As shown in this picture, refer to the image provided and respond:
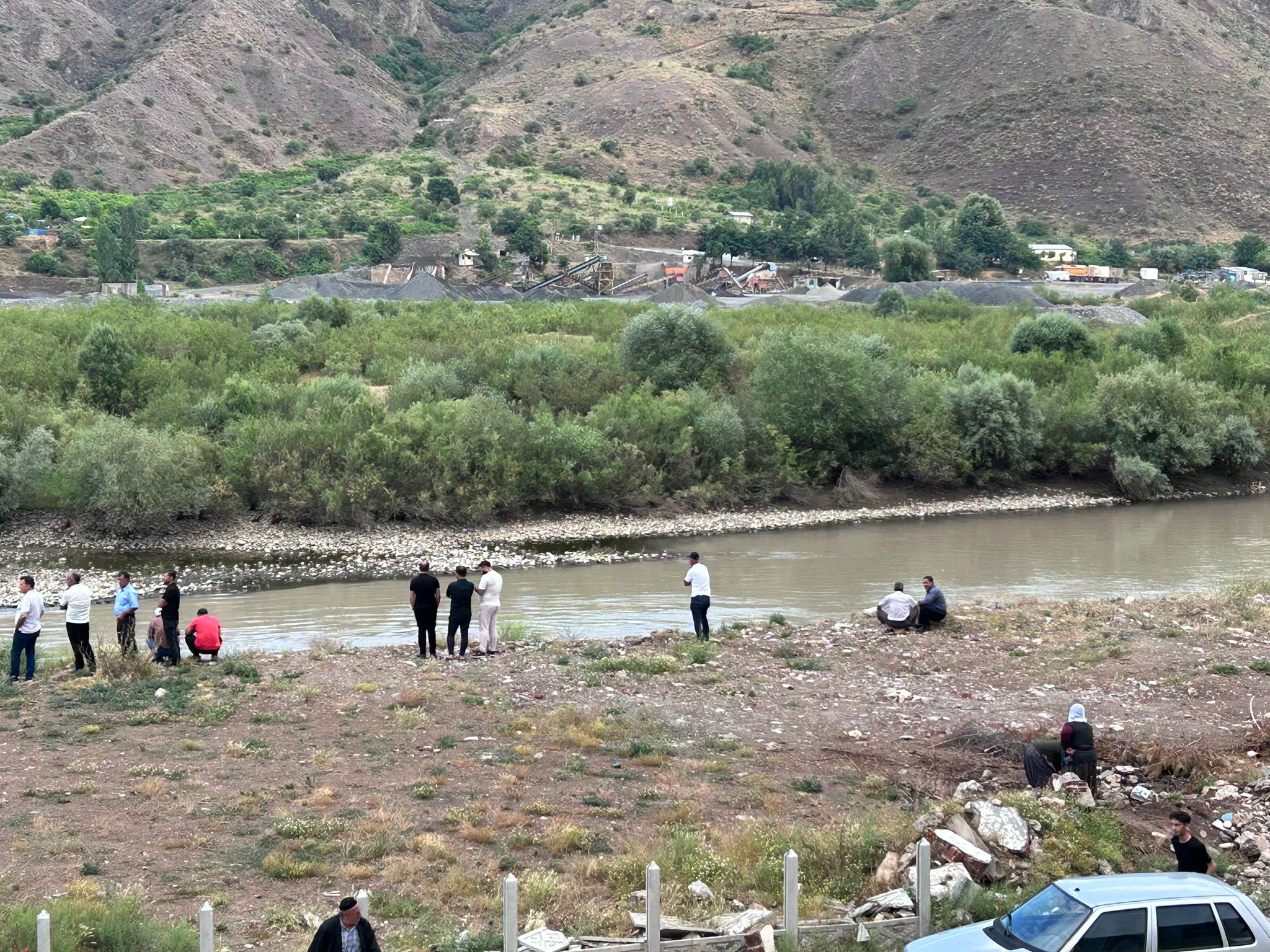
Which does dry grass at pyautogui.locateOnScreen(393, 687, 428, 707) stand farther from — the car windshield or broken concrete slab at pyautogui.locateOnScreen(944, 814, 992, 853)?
the car windshield

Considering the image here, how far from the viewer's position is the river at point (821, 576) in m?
24.6

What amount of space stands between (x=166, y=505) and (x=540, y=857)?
78.7 feet

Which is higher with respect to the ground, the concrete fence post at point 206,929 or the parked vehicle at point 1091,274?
the parked vehicle at point 1091,274

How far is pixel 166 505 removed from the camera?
107 ft

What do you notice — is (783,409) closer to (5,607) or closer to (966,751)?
(5,607)

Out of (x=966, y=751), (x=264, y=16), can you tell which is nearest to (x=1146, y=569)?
(x=966, y=751)

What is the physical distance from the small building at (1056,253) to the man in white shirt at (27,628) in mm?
89293

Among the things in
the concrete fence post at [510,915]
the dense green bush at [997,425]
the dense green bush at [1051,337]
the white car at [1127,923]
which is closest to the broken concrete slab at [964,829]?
the white car at [1127,923]

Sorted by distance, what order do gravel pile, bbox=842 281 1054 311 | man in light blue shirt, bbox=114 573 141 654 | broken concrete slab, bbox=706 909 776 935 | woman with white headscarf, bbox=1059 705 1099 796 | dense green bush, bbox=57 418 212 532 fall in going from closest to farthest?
broken concrete slab, bbox=706 909 776 935, woman with white headscarf, bbox=1059 705 1099 796, man in light blue shirt, bbox=114 573 141 654, dense green bush, bbox=57 418 212 532, gravel pile, bbox=842 281 1054 311

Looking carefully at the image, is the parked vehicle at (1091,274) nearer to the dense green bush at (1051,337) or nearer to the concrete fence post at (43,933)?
the dense green bush at (1051,337)

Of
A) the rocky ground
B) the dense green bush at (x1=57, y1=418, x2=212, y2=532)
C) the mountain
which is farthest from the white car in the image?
the mountain

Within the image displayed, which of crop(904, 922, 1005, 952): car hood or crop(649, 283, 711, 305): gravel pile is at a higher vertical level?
crop(649, 283, 711, 305): gravel pile

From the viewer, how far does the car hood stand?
27.4 ft

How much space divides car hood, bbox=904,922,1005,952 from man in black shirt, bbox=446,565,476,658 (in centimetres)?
1027
